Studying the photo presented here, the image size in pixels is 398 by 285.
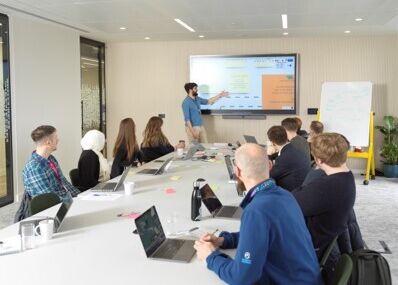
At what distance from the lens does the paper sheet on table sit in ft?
10.0

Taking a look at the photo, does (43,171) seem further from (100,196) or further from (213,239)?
(213,239)

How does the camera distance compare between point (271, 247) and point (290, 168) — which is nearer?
point (271, 247)

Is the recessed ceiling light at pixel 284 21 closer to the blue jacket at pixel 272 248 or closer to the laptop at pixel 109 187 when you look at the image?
the laptop at pixel 109 187

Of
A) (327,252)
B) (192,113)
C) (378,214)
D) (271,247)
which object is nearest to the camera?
(271,247)

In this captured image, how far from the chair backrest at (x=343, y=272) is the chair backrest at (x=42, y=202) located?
1.92 m

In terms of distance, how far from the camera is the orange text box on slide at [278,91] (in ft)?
26.4

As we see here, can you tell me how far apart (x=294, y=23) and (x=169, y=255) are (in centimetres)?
528

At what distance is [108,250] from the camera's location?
2023 millimetres

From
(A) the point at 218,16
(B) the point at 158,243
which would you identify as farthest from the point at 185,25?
(B) the point at 158,243

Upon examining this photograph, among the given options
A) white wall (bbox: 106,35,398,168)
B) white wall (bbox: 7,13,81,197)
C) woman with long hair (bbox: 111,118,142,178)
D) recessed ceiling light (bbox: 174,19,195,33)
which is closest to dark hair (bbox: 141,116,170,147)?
woman with long hair (bbox: 111,118,142,178)

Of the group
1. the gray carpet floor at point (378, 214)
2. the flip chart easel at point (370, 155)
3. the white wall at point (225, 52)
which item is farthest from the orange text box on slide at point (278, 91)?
the gray carpet floor at point (378, 214)

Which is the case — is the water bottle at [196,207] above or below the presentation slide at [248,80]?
below

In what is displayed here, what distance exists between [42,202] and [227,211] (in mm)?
1229

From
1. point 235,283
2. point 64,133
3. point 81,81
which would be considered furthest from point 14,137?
point 235,283
